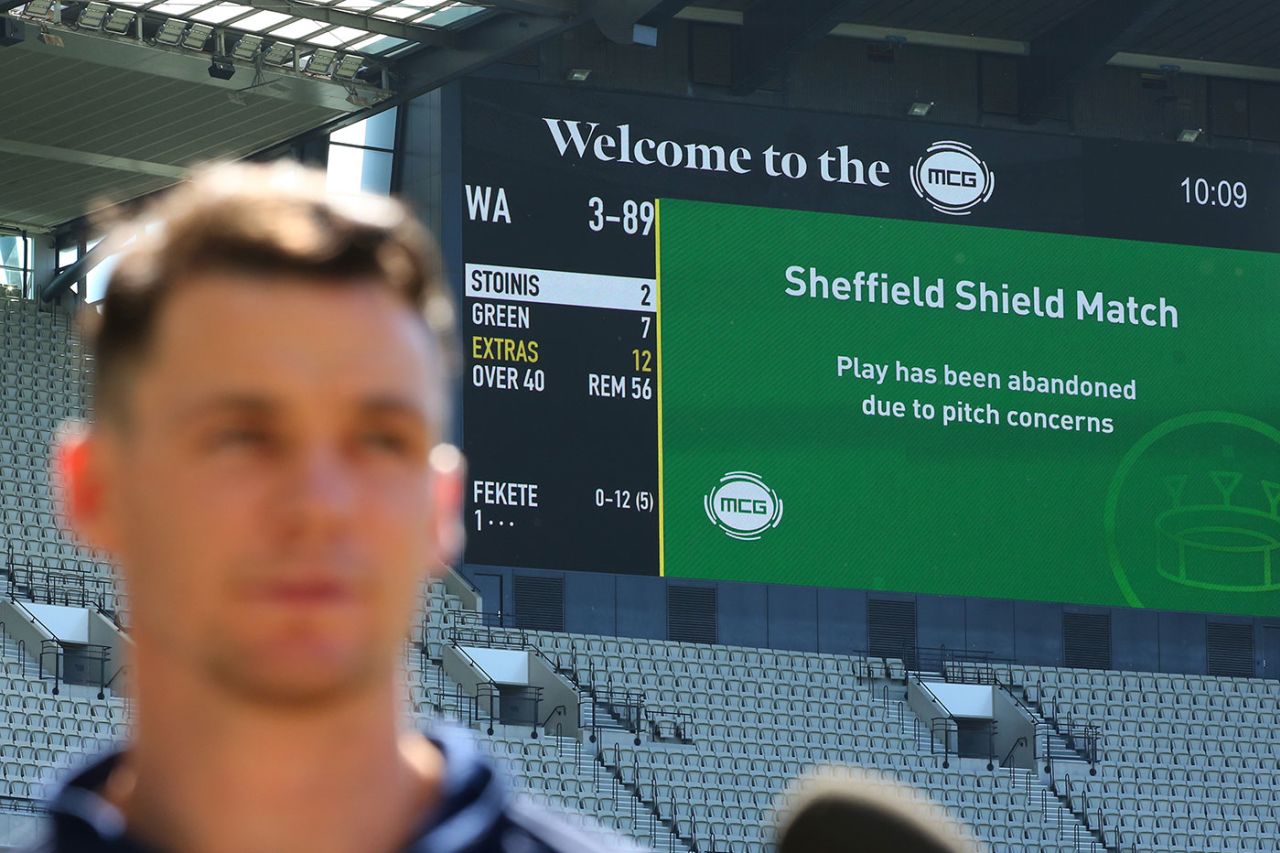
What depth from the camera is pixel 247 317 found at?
3.03ft

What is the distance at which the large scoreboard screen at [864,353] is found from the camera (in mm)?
20938

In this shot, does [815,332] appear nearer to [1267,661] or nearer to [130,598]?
[1267,661]

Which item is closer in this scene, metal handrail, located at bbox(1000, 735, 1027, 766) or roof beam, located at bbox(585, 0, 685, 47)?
roof beam, located at bbox(585, 0, 685, 47)

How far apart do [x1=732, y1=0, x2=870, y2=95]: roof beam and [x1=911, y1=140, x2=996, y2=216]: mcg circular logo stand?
1583 millimetres

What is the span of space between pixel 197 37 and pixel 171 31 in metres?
0.30

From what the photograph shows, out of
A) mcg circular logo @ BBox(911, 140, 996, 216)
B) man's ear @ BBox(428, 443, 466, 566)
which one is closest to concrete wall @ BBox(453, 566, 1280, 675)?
mcg circular logo @ BBox(911, 140, 996, 216)

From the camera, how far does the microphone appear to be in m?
0.91

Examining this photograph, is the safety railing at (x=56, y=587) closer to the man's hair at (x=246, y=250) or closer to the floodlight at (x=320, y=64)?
the floodlight at (x=320, y=64)

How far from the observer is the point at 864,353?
72.4ft

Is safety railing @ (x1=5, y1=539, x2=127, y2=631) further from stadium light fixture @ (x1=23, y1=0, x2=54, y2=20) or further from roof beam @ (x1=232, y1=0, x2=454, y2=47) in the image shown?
roof beam @ (x1=232, y1=0, x2=454, y2=47)

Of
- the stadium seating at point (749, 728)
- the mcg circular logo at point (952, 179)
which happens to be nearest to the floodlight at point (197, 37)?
the stadium seating at point (749, 728)

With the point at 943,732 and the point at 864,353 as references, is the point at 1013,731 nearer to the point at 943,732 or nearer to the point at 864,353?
the point at 943,732

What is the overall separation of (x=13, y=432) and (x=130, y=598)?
2263 centimetres

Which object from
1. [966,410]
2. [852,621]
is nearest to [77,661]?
[852,621]
